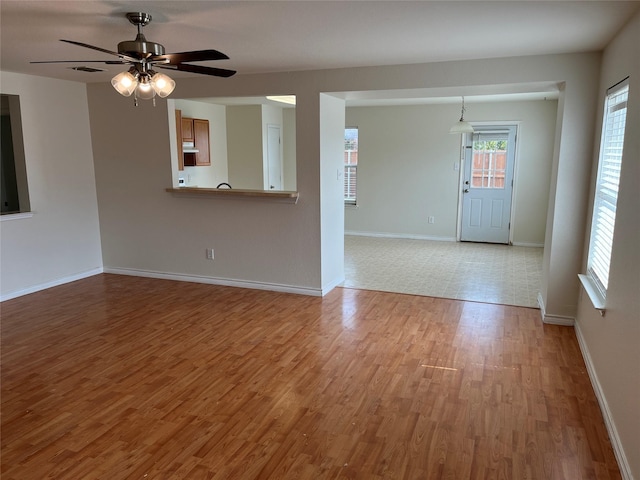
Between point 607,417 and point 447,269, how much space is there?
357cm

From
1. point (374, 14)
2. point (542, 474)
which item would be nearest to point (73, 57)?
point (374, 14)

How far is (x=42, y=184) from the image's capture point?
5.06 meters

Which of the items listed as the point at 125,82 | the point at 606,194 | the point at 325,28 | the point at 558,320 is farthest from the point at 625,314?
the point at 125,82

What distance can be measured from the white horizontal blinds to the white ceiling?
47 cm

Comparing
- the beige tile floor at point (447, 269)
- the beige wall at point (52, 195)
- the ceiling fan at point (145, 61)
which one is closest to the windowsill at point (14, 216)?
the beige wall at point (52, 195)

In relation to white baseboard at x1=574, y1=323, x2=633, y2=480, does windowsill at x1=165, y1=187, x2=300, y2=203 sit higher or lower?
higher

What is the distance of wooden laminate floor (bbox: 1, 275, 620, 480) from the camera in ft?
7.48

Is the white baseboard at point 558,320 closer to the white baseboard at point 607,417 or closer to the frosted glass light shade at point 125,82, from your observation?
the white baseboard at point 607,417

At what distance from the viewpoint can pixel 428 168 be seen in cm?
806

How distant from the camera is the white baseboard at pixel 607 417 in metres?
2.13

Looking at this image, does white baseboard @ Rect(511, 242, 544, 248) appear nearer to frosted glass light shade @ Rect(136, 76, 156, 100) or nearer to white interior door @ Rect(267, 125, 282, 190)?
white interior door @ Rect(267, 125, 282, 190)

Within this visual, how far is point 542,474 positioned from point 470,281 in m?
3.46

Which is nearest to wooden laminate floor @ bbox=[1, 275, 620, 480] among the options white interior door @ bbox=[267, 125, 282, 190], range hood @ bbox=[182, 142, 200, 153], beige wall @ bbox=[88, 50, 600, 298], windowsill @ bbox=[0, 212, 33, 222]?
beige wall @ bbox=[88, 50, 600, 298]

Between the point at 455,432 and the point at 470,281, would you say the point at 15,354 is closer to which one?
the point at 455,432
